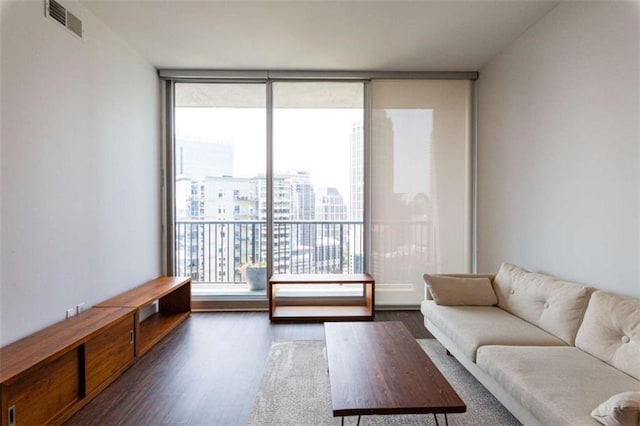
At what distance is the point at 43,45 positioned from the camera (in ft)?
7.54

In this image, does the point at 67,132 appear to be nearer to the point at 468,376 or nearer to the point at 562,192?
the point at 468,376

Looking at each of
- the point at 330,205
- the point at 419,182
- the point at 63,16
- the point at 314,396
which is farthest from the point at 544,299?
the point at 63,16

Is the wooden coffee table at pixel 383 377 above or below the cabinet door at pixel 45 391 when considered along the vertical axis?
above

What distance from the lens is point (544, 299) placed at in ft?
7.84

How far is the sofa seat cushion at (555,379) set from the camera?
4.74 ft

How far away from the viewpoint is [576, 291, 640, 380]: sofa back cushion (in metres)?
Result: 1.71

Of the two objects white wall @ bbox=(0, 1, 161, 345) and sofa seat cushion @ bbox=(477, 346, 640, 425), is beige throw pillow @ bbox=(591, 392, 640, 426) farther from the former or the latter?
white wall @ bbox=(0, 1, 161, 345)

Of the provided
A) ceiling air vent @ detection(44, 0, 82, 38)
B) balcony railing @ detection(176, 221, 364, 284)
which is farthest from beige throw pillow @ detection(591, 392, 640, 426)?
ceiling air vent @ detection(44, 0, 82, 38)

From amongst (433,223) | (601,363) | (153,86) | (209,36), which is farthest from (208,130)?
(601,363)

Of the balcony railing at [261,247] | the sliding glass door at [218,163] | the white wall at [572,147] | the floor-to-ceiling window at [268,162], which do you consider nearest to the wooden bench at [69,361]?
the balcony railing at [261,247]

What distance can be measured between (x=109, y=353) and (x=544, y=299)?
125 inches

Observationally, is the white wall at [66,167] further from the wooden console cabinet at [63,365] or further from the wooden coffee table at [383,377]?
the wooden coffee table at [383,377]

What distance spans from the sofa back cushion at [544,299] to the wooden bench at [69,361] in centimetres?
307

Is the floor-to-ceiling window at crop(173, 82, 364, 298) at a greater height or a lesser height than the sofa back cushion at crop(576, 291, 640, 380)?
greater
